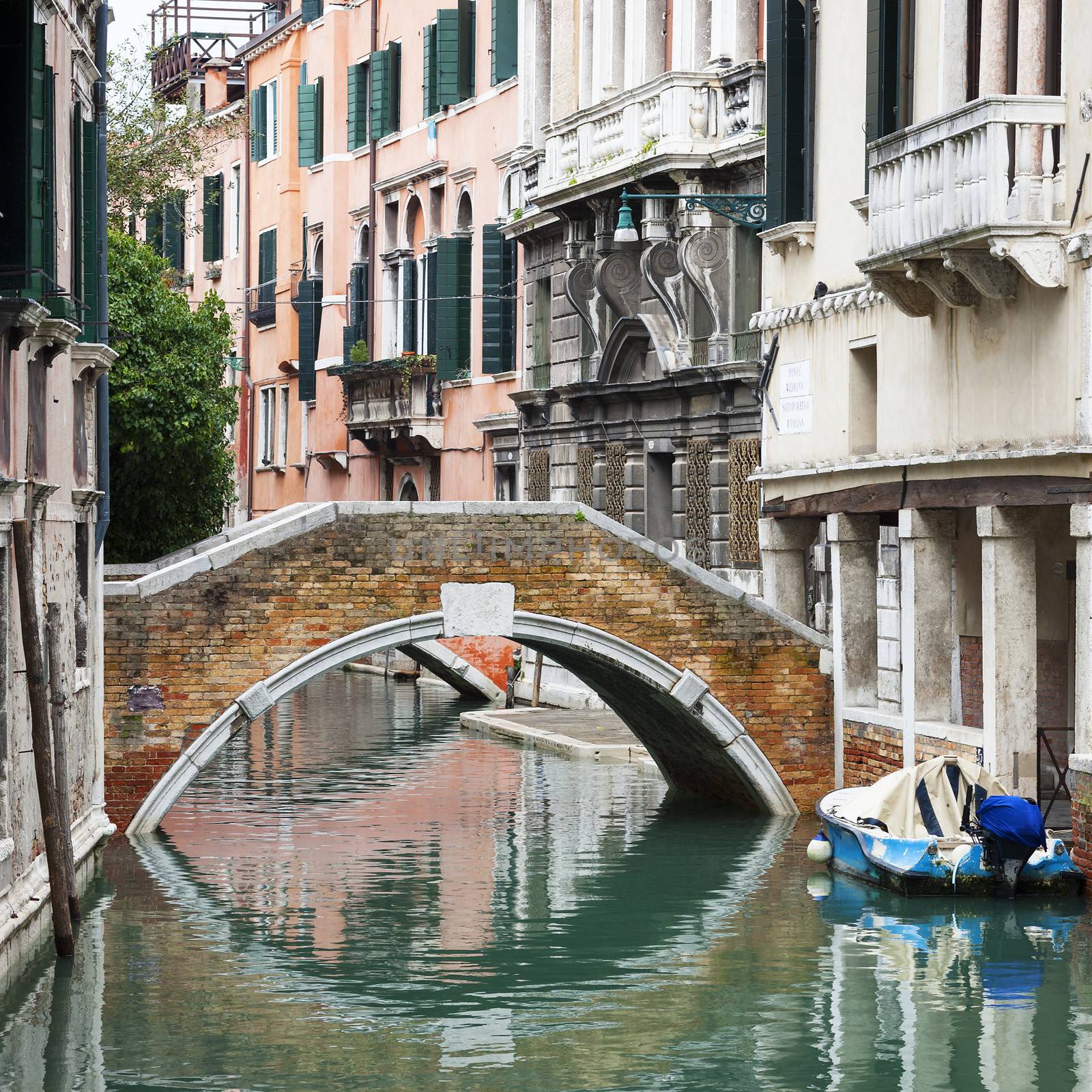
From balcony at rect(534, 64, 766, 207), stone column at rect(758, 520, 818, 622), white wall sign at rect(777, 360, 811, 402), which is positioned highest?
balcony at rect(534, 64, 766, 207)

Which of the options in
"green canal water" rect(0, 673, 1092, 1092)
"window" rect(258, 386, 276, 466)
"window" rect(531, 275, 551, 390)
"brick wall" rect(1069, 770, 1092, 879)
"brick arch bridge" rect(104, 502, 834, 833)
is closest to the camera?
"green canal water" rect(0, 673, 1092, 1092)

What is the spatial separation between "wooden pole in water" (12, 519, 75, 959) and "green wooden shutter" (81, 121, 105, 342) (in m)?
2.90

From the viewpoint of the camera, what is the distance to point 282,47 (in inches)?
1361

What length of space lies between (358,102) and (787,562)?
1469cm

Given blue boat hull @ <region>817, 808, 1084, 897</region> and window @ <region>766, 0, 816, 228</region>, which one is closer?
blue boat hull @ <region>817, 808, 1084, 897</region>

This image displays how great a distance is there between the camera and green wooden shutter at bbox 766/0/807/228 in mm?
17578

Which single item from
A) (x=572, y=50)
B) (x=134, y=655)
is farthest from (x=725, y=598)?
(x=572, y=50)

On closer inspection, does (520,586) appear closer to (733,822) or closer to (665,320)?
(733,822)

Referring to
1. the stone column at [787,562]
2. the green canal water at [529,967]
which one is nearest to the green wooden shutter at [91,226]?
the green canal water at [529,967]

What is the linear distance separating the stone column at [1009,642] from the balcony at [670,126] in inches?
259

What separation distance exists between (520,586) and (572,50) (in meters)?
9.08

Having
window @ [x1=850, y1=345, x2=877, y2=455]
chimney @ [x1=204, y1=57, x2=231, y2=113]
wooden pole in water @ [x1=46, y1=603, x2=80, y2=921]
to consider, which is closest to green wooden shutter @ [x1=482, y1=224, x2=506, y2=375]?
window @ [x1=850, y1=345, x2=877, y2=455]

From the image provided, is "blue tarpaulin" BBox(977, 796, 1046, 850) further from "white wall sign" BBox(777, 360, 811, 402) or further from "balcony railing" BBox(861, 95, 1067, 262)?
"white wall sign" BBox(777, 360, 811, 402)

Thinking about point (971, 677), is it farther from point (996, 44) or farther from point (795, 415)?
point (996, 44)
